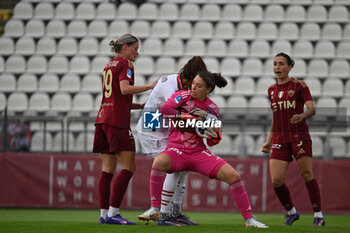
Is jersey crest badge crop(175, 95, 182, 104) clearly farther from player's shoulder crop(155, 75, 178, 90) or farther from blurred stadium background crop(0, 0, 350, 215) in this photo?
blurred stadium background crop(0, 0, 350, 215)

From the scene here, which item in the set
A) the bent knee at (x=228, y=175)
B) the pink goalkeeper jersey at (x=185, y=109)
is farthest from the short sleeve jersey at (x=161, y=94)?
the bent knee at (x=228, y=175)

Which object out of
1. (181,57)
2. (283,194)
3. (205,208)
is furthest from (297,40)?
(283,194)

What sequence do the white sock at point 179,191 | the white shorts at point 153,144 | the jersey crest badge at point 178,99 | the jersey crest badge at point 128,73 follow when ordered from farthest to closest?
the white shorts at point 153,144
the white sock at point 179,191
the jersey crest badge at point 128,73
the jersey crest badge at point 178,99

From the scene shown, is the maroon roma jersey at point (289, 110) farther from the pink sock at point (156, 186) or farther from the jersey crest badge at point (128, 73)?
the jersey crest badge at point (128, 73)

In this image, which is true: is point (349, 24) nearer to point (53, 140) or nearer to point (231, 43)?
point (231, 43)

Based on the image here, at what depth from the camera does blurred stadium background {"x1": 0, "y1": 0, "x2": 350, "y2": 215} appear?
13.2 metres

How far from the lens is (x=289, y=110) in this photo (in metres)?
6.20

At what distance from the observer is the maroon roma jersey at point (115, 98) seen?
5598 mm

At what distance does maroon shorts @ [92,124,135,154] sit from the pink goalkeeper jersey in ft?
2.06

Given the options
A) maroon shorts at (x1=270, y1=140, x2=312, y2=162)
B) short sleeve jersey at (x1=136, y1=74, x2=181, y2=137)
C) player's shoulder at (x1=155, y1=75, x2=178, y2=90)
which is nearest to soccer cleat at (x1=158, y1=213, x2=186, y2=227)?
short sleeve jersey at (x1=136, y1=74, x2=181, y2=137)

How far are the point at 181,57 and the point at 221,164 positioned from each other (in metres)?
9.25

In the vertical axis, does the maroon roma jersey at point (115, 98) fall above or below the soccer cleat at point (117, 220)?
above

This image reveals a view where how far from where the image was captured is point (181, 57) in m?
14.0

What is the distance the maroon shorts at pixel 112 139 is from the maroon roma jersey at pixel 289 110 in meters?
1.79
